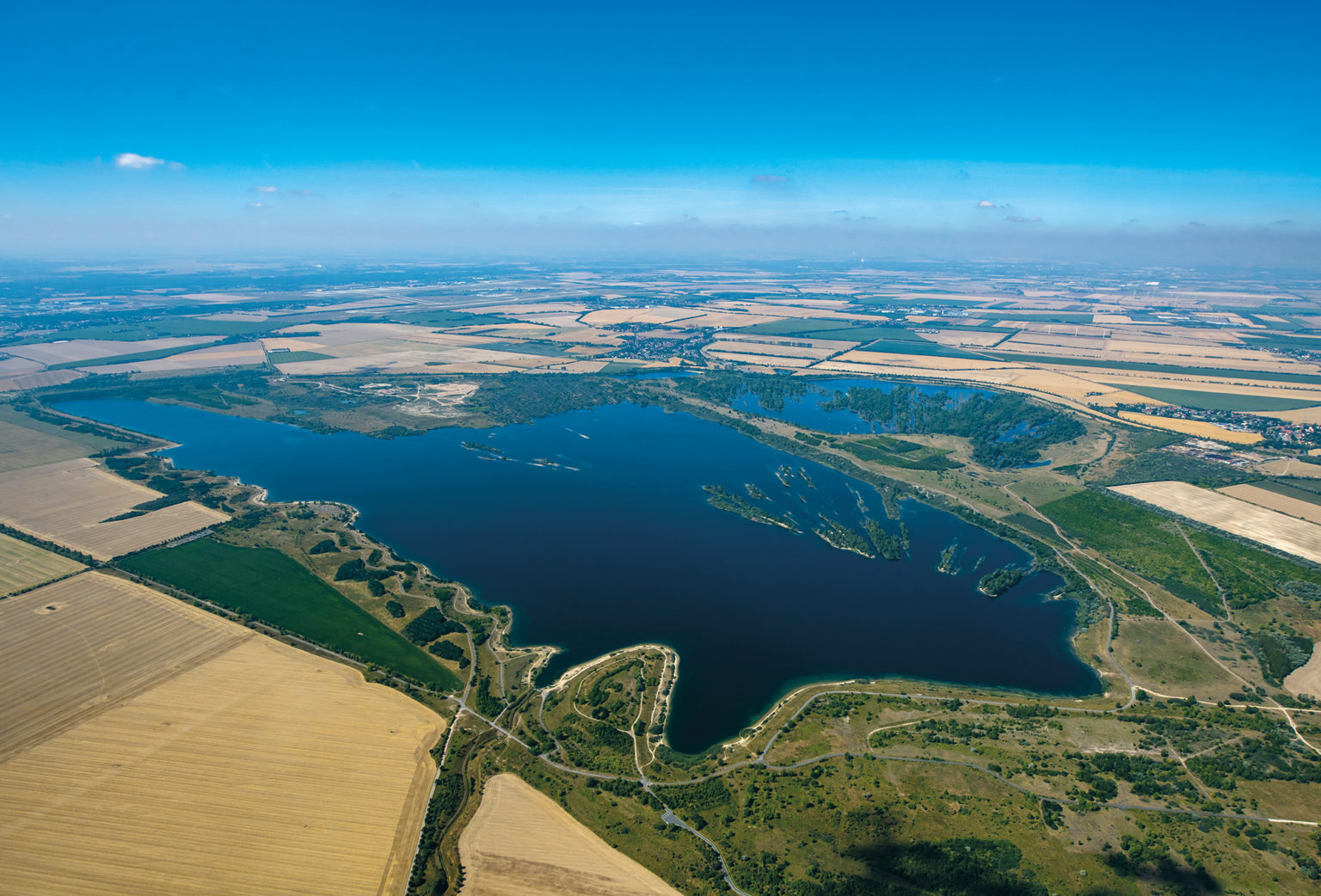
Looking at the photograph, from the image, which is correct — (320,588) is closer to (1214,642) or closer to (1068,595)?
(1068,595)

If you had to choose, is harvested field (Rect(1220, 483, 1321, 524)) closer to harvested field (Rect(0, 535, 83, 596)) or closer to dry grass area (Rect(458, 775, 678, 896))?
dry grass area (Rect(458, 775, 678, 896))

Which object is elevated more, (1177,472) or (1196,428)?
(1196,428)

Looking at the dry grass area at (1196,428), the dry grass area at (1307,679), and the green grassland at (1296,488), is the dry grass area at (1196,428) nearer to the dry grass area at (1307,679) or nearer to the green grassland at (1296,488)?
the green grassland at (1296,488)

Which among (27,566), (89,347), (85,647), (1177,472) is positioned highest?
(89,347)

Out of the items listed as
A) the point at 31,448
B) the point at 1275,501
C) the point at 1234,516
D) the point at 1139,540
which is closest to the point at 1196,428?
the point at 1275,501

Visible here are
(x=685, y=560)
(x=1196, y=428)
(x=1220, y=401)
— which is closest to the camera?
(x=685, y=560)

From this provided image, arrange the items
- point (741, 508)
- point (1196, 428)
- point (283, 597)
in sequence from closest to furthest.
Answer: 1. point (283, 597)
2. point (741, 508)
3. point (1196, 428)

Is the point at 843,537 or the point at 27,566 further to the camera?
the point at 843,537

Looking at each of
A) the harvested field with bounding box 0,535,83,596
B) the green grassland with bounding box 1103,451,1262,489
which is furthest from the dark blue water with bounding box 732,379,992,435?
the harvested field with bounding box 0,535,83,596

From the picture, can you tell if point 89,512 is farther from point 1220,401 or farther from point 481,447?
point 1220,401
